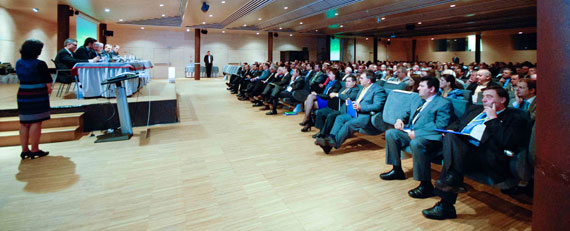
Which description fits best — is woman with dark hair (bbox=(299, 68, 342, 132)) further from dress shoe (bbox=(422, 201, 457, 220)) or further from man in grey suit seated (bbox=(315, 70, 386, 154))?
dress shoe (bbox=(422, 201, 457, 220))

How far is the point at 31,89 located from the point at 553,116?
4.78 metres

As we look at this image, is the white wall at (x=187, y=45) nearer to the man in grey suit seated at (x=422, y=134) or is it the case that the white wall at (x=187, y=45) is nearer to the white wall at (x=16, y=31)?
the white wall at (x=16, y=31)

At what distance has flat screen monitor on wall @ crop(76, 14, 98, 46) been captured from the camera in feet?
40.4

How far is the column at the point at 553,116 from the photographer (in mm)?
1212

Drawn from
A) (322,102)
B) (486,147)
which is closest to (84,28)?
(322,102)

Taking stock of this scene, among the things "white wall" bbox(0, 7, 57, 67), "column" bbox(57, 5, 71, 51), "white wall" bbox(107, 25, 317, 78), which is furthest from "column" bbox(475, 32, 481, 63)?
"white wall" bbox(0, 7, 57, 67)

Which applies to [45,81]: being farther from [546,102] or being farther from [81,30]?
[81,30]

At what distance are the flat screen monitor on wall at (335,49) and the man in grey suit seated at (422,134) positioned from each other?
2129 cm

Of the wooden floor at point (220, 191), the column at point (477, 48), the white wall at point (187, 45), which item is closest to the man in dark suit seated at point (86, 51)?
the wooden floor at point (220, 191)

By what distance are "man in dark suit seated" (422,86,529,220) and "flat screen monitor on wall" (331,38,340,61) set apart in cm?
2198

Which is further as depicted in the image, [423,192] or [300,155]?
[300,155]

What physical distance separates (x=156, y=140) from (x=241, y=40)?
59.3 feet

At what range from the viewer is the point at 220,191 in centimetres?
294

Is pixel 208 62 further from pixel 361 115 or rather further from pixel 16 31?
pixel 361 115
